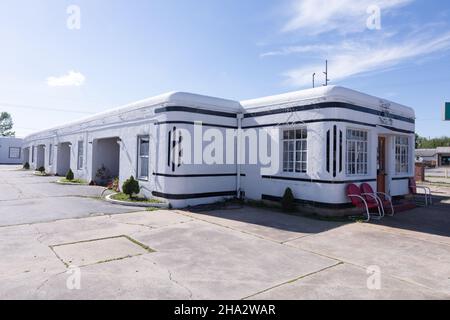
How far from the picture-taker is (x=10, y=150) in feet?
172

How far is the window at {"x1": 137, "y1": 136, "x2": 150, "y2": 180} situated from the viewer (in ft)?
40.9

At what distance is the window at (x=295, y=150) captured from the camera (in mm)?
10406

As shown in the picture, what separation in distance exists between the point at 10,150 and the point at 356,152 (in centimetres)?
5762

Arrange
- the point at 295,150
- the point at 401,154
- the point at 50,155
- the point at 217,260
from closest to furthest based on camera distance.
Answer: the point at 217,260 → the point at 295,150 → the point at 401,154 → the point at 50,155

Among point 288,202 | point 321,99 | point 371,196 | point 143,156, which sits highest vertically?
point 321,99

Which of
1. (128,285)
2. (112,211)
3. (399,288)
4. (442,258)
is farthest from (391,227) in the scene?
(112,211)

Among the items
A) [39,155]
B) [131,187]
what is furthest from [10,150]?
[131,187]

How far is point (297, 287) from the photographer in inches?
172

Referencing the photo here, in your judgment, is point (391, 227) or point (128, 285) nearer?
point (128, 285)

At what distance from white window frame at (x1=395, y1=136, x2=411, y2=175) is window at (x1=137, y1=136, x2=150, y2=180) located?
32.1 feet

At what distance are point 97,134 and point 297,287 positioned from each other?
14.8 metres

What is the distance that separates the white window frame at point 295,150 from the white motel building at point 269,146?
1.3 inches

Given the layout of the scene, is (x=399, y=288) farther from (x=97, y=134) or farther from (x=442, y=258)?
(x=97, y=134)

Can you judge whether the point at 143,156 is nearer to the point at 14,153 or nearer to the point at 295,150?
the point at 295,150
